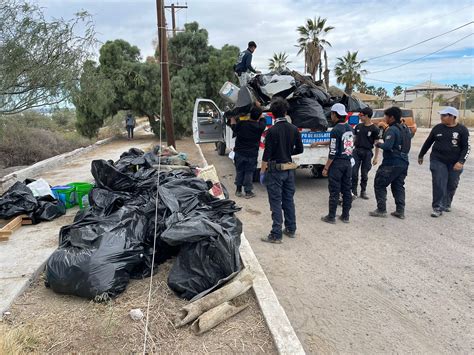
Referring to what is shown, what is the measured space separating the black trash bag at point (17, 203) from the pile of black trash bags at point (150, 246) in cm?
147

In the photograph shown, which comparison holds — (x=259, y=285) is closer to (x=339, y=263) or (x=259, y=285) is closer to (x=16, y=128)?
(x=339, y=263)

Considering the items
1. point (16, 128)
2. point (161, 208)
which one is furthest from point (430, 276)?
point (16, 128)

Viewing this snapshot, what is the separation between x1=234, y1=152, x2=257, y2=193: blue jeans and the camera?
23.1 feet

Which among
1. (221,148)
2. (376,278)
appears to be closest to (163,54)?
(221,148)

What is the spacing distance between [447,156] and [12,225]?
630 centimetres

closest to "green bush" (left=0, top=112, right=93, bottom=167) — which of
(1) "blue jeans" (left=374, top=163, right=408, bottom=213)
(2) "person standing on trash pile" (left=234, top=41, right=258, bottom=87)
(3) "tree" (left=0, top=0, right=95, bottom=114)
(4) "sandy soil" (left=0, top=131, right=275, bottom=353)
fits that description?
(3) "tree" (left=0, top=0, right=95, bottom=114)

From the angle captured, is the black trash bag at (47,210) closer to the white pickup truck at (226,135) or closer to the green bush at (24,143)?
the white pickup truck at (226,135)

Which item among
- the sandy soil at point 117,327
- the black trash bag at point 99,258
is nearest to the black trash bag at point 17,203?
the black trash bag at point 99,258

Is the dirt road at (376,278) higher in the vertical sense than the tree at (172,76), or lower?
lower

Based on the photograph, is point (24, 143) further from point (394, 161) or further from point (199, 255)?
point (394, 161)

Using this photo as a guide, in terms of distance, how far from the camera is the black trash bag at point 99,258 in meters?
3.04

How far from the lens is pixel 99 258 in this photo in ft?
10.2

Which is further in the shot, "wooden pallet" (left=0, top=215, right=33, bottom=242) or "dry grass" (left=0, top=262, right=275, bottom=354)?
"wooden pallet" (left=0, top=215, right=33, bottom=242)

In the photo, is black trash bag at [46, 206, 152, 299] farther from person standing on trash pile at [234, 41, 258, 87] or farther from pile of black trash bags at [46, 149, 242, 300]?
person standing on trash pile at [234, 41, 258, 87]
